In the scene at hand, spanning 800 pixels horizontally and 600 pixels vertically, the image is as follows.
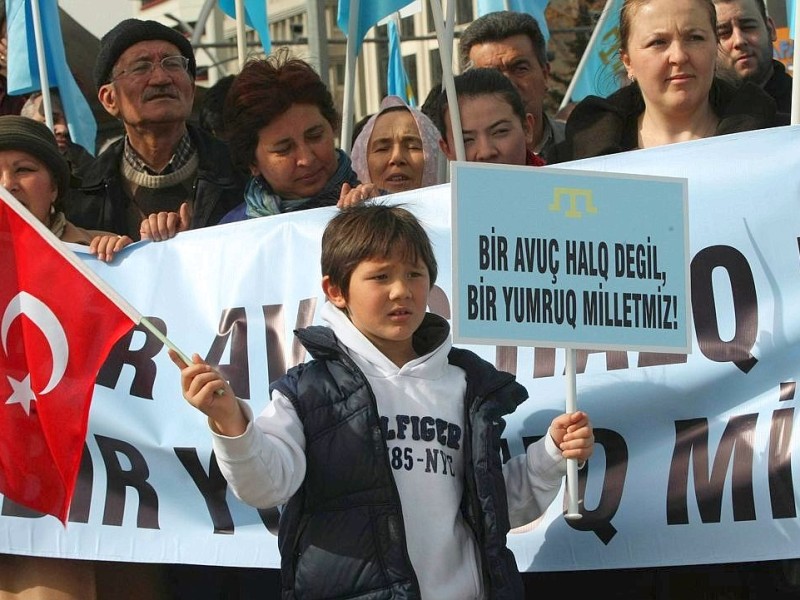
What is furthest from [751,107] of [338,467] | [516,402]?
[338,467]

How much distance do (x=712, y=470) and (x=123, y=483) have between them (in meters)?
1.68

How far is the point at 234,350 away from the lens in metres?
4.75

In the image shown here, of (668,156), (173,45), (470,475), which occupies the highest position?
(173,45)

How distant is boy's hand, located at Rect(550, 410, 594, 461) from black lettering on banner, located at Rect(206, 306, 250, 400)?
46.0 inches

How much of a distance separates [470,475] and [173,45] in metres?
2.56

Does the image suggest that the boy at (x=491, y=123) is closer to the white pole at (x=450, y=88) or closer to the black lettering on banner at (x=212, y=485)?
the white pole at (x=450, y=88)

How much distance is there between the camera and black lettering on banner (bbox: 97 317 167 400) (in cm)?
484

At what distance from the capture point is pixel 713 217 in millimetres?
4344

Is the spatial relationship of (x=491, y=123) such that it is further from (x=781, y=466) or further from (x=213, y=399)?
(x=213, y=399)

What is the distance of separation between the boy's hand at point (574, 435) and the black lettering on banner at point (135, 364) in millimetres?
1455

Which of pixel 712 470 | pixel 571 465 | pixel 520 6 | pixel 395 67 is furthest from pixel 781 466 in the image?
pixel 395 67

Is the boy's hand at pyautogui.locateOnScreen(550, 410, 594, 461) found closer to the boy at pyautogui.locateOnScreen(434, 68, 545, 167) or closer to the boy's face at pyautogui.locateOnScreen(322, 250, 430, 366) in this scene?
the boy's face at pyautogui.locateOnScreen(322, 250, 430, 366)

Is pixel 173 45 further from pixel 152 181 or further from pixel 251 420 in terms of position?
pixel 251 420

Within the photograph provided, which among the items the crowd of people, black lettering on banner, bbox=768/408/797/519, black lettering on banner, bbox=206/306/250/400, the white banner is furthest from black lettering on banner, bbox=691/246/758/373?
black lettering on banner, bbox=206/306/250/400
